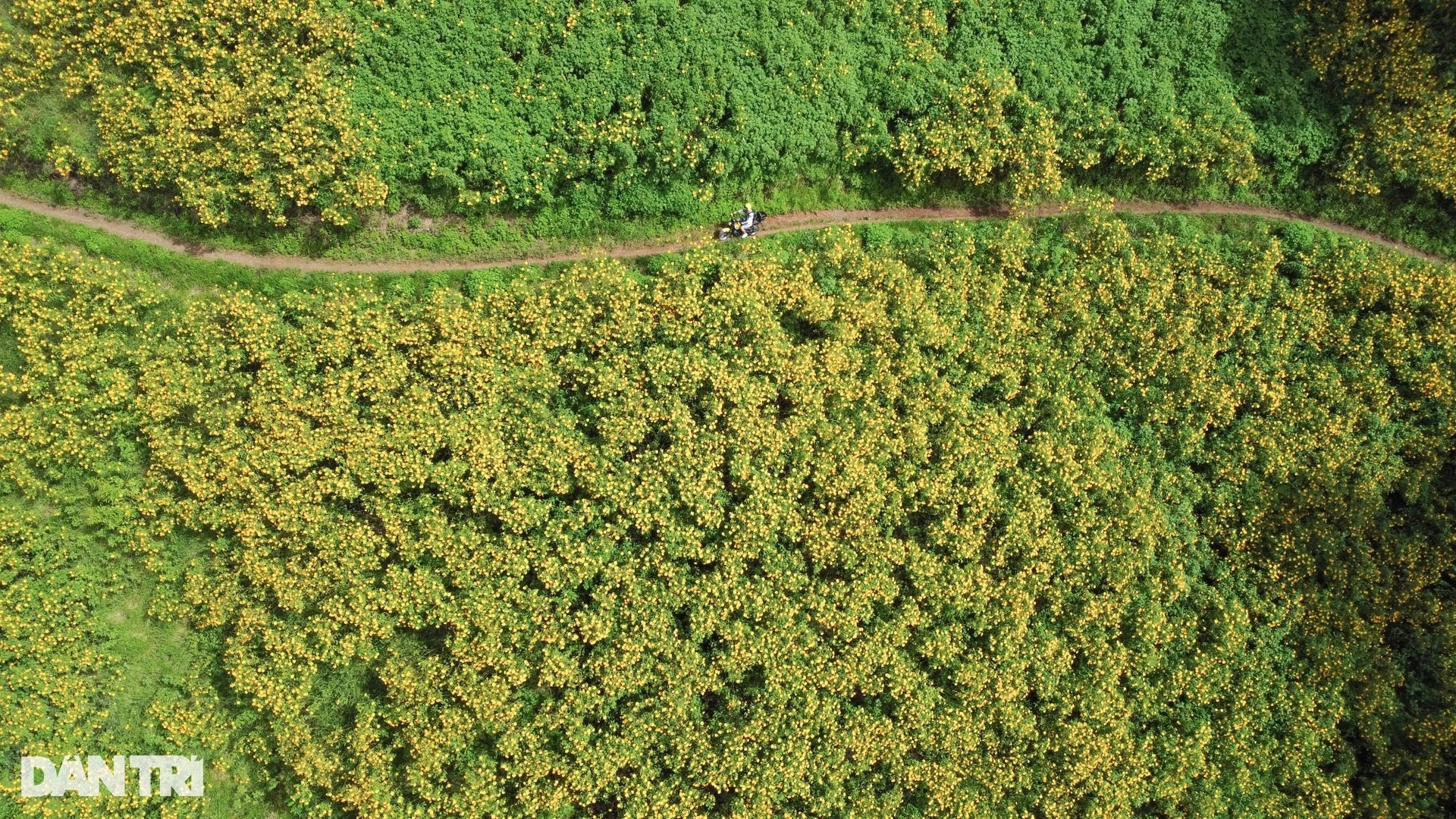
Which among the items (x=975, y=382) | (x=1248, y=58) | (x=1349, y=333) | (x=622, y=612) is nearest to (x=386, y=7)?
(x=622, y=612)

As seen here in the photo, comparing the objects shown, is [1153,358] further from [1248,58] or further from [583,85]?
[583,85]

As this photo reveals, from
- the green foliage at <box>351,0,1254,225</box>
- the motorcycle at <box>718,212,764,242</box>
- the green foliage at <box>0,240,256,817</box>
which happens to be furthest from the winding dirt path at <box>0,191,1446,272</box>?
the green foliage at <box>0,240,256,817</box>

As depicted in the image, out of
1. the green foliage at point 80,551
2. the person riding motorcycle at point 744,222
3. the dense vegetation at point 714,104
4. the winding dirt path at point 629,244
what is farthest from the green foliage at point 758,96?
the green foliage at point 80,551

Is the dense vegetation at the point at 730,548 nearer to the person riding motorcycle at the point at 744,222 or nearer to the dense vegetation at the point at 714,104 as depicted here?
the person riding motorcycle at the point at 744,222

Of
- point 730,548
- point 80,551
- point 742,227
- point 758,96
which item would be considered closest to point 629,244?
point 742,227

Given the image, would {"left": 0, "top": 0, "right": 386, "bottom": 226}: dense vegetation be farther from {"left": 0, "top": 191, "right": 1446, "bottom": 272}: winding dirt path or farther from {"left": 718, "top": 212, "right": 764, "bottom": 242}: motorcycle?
{"left": 718, "top": 212, "right": 764, "bottom": 242}: motorcycle
